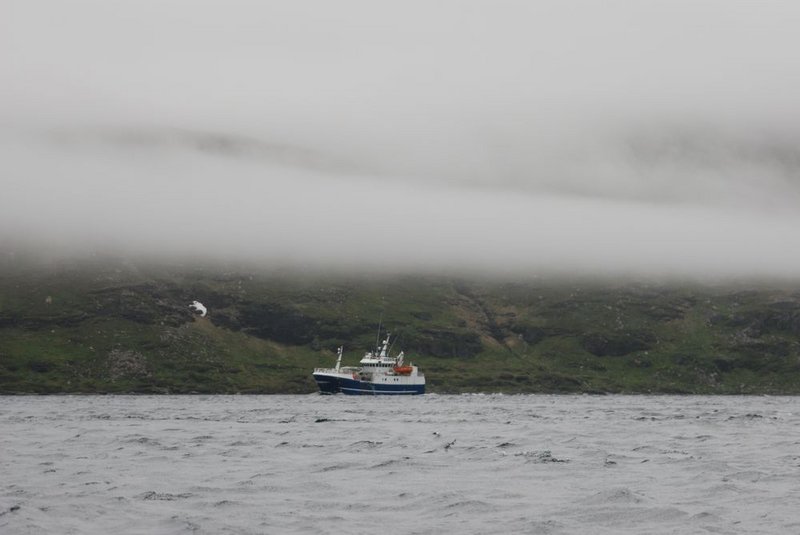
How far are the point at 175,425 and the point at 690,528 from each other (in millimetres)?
85111

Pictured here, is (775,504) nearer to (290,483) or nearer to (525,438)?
(290,483)

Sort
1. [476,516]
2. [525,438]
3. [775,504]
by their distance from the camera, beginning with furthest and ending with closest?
[525,438], [775,504], [476,516]

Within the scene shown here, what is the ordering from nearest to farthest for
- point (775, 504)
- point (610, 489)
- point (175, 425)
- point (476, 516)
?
point (476, 516) → point (775, 504) → point (610, 489) → point (175, 425)

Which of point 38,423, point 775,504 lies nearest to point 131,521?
point 775,504

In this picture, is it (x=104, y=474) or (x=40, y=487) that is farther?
(x=104, y=474)

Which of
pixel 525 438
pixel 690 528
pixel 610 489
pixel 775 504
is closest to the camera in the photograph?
pixel 690 528

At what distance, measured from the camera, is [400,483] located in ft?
174

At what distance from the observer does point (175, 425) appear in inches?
4503

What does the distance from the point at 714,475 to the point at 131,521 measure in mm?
34256

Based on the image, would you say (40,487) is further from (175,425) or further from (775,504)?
(175,425)

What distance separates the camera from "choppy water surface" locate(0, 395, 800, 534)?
40.5m

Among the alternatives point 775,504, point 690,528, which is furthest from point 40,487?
point 775,504

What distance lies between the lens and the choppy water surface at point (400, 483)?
40.5m

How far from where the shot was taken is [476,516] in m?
42.1
